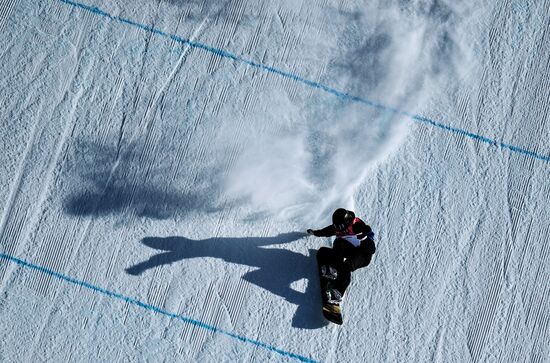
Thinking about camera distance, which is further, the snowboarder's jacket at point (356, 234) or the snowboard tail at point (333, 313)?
the snowboard tail at point (333, 313)

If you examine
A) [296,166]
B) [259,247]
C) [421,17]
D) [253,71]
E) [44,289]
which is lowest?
[44,289]

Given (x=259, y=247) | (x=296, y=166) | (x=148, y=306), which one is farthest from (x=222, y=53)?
(x=148, y=306)

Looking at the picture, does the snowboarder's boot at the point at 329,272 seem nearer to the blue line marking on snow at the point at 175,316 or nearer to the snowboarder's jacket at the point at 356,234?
the snowboarder's jacket at the point at 356,234

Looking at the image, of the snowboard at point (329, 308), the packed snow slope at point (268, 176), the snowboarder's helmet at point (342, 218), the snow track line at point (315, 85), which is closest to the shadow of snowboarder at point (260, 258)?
the packed snow slope at point (268, 176)

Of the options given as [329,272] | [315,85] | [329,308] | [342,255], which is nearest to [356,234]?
[342,255]

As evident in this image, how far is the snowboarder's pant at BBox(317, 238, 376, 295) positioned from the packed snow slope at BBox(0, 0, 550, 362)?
0.19 m

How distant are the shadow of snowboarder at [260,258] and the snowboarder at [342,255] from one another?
17 cm

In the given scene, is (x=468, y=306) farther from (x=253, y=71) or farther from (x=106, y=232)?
(x=106, y=232)

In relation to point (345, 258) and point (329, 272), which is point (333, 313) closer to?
point (329, 272)

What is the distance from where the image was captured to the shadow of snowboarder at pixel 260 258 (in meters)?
4.86

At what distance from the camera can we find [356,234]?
459cm

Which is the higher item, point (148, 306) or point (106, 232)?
point (106, 232)

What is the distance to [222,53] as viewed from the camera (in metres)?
5.00

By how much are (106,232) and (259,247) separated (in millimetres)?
1185
